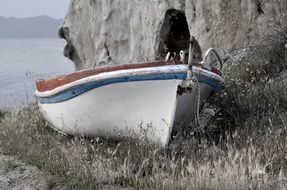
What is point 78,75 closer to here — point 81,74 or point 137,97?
point 81,74

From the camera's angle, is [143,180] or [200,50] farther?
[200,50]

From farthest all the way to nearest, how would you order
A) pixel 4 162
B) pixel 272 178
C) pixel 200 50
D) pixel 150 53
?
pixel 150 53 → pixel 200 50 → pixel 4 162 → pixel 272 178

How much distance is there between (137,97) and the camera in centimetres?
727

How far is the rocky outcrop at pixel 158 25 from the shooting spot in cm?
1018

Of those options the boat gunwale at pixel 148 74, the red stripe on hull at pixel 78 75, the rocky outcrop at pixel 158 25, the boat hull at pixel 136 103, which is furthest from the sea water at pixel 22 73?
the boat gunwale at pixel 148 74

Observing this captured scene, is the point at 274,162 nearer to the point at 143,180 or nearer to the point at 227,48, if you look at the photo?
the point at 143,180

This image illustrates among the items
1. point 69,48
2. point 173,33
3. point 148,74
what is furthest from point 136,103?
point 69,48

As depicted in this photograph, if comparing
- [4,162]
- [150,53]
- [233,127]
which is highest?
[150,53]

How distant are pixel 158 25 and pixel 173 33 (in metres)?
0.58

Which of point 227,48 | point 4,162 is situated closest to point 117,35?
point 227,48

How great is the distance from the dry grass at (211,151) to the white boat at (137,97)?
0.72 feet

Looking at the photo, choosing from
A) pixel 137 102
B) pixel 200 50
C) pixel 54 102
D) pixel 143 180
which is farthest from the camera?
pixel 200 50

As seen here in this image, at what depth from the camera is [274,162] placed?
20.2 feet

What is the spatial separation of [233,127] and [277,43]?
214 cm
